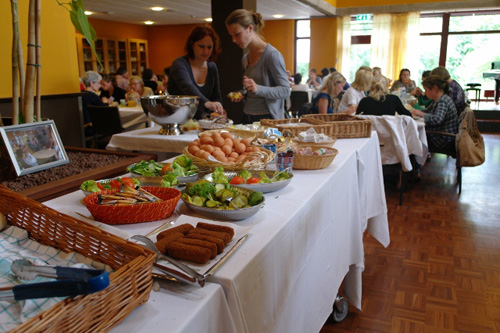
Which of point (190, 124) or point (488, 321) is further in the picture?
point (190, 124)

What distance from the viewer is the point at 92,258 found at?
762mm

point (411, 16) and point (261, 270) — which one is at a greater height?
point (411, 16)

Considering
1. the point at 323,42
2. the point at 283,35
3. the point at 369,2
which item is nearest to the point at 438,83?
the point at 369,2

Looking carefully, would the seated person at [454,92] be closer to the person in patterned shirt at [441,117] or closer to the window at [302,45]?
the person in patterned shirt at [441,117]

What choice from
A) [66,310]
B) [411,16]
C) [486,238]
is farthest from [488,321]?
[411,16]

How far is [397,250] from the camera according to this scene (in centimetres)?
275

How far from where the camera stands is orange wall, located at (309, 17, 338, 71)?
11.1 metres

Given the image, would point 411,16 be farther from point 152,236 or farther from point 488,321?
point 152,236

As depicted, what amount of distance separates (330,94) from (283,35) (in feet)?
23.1

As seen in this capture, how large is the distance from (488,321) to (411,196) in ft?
7.02

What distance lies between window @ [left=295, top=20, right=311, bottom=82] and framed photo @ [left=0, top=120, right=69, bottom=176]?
10.8 meters

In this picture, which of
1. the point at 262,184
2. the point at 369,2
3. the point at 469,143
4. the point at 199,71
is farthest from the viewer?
the point at 369,2

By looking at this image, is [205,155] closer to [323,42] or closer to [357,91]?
[357,91]

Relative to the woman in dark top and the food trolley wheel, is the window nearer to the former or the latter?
the woman in dark top
